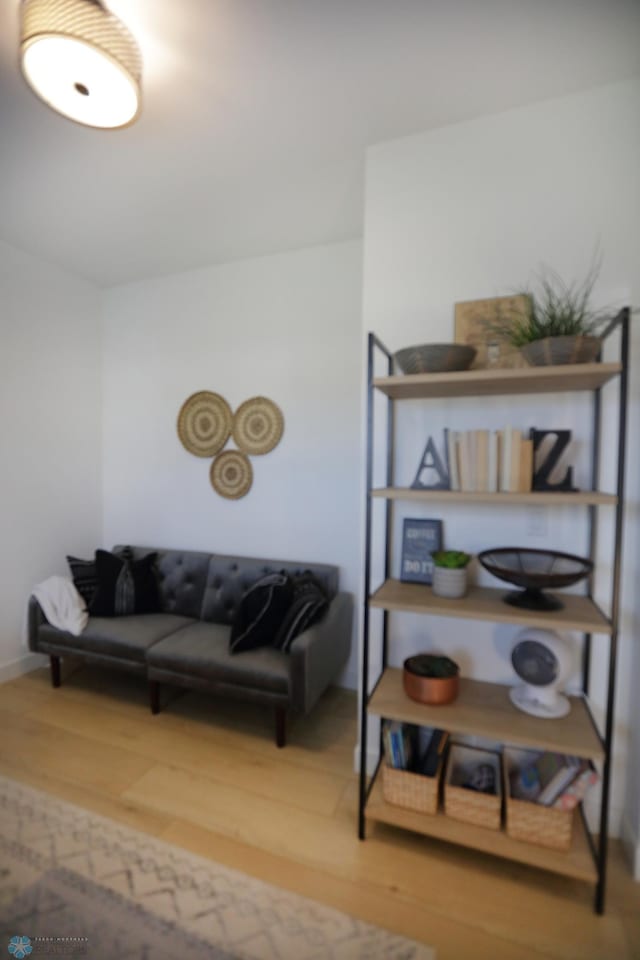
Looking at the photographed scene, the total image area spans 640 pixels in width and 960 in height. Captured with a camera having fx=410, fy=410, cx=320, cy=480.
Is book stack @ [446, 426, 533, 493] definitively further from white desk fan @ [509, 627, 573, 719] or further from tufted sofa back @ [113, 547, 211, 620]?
tufted sofa back @ [113, 547, 211, 620]

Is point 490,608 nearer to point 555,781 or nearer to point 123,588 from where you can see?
point 555,781

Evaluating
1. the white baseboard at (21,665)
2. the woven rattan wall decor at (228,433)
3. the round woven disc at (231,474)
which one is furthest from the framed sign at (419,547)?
the white baseboard at (21,665)

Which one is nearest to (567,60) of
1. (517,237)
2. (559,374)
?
(517,237)

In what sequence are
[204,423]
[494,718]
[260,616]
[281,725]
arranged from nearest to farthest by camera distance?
1. [494,718]
2. [281,725]
3. [260,616]
4. [204,423]

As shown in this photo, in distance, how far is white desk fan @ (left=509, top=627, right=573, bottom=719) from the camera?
1.41m

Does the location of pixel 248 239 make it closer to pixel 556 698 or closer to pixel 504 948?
pixel 556 698

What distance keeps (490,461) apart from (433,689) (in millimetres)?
853

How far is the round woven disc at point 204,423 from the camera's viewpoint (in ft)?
9.41

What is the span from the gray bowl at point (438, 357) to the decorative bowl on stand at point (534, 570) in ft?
2.33

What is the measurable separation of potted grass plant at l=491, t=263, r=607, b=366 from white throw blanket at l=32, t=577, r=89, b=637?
267 centimetres

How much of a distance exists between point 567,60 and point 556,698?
7.19 feet

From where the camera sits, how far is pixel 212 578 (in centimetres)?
271

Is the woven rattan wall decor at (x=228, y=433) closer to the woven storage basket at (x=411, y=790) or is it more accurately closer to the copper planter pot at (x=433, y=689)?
the copper planter pot at (x=433, y=689)

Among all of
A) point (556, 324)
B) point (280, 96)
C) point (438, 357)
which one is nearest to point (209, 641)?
point (438, 357)
